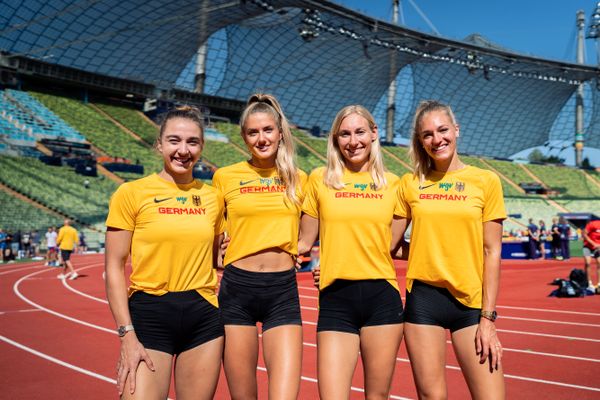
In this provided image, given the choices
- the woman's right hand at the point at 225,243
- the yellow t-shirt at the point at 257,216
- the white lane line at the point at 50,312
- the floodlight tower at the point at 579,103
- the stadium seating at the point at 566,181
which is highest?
the floodlight tower at the point at 579,103

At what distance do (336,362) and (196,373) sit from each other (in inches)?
31.2

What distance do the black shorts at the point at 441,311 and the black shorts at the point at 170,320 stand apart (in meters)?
1.22

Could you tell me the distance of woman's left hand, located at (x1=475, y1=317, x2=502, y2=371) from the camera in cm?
293

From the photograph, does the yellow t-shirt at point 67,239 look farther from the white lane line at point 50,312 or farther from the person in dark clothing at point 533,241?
the person in dark clothing at point 533,241

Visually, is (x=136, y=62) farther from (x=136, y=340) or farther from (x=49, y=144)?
(x=136, y=340)

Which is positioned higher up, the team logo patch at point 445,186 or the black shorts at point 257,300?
the team logo patch at point 445,186

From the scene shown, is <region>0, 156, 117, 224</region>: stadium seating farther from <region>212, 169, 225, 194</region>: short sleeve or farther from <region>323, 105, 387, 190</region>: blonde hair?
<region>323, 105, 387, 190</region>: blonde hair

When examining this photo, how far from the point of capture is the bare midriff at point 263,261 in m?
3.29

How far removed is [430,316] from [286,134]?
145cm

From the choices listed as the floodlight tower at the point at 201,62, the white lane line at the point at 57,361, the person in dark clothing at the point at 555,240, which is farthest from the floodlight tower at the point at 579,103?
the white lane line at the point at 57,361

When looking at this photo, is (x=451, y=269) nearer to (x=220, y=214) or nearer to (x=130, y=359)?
(x=220, y=214)

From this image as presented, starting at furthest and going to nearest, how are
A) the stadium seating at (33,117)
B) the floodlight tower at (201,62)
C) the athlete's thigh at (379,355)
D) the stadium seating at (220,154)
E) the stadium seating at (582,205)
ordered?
the stadium seating at (582,205)
the floodlight tower at (201,62)
the stadium seating at (220,154)
the stadium seating at (33,117)
the athlete's thigh at (379,355)

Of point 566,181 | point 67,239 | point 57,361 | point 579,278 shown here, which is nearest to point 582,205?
point 566,181

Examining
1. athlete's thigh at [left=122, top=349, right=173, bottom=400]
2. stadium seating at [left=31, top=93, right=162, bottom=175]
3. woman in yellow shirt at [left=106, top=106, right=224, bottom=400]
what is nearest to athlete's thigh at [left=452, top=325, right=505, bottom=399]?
woman in yellow shirt at [left=106, top=106, right=224, bottom=400]
